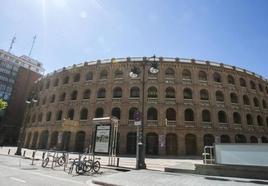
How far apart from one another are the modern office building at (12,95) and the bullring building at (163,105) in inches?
786

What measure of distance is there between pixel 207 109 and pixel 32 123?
29.4m

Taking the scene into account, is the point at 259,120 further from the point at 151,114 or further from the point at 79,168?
the point at 79,168

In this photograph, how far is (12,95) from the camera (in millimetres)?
49594

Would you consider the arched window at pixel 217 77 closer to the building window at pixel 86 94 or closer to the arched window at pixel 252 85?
the arched window at pixel 252 85

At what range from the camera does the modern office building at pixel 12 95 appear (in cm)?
4650

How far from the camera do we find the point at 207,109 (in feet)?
85.6

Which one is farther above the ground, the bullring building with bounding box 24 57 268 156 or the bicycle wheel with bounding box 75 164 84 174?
the bullring building with bounding box 24 57 268 156

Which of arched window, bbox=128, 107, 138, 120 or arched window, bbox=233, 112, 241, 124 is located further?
arched window, bbox=233, 112, 241, 124

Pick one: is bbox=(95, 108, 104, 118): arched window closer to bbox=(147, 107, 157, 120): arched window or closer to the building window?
the building window

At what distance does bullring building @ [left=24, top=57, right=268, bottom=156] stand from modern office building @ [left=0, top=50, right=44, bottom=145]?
20.0 metres

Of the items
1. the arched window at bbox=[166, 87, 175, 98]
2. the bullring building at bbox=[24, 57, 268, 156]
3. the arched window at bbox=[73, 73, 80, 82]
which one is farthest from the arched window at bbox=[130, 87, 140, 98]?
the arched window at bbox=[73, 73, 80, 82]

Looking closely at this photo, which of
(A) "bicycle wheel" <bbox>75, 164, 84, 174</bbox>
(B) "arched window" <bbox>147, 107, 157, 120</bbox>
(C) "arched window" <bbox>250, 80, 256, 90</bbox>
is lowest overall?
(A) "bicycle wheel" <bbox>75, 164, 84, 174</bbox>

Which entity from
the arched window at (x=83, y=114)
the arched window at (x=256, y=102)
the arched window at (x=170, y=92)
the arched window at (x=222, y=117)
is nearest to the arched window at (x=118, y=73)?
the arched window at (x=83, y=114)

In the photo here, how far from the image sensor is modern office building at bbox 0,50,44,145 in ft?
153
